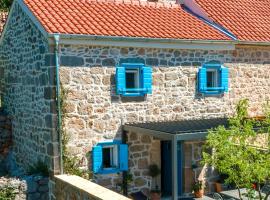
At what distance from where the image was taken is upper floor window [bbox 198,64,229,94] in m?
13.7

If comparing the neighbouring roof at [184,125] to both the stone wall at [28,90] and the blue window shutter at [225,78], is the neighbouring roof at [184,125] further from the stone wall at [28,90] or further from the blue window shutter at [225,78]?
the stone wall at [28,90]

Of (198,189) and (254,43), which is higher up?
(254,43)

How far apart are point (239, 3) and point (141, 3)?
4881mm

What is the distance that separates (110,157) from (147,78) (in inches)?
109

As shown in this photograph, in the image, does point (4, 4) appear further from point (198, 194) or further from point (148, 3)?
point (198, 194)

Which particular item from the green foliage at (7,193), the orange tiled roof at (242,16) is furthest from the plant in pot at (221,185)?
the green foliage at (7,193)

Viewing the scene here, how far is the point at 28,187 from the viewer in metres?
11.2

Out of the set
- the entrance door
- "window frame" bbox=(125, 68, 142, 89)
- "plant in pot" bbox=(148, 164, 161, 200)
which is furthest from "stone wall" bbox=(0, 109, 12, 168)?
the entrance door

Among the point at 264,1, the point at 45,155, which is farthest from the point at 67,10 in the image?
the point at 264,1

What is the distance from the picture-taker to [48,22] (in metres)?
11.6

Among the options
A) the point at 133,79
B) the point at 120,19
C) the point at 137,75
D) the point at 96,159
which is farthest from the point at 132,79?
the point at 96,159

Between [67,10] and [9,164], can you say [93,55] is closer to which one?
[67,10]

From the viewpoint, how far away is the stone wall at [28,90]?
11461 mm

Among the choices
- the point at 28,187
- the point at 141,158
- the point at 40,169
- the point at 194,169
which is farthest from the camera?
the point at 194,169
